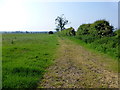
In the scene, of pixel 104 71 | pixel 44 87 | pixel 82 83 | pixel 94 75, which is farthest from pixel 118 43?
pixel 44 87

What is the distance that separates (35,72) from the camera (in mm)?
7480

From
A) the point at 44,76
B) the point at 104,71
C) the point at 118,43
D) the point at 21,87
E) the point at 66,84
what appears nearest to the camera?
the point at 21,87

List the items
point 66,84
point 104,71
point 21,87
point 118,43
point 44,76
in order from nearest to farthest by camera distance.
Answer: point 21,87 → point 66,84 → point 44,76 → point 104,71 → point 118,43

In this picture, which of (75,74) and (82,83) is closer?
(82,83)

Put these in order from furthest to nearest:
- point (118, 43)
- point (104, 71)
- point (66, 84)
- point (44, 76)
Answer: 1. point (118, 43)
2. point (104, 71)
3. point (44, 76)
4. point (66, 84)

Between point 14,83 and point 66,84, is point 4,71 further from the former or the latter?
point 66,84

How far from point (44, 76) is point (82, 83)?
170cm

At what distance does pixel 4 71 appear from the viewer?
748 cm

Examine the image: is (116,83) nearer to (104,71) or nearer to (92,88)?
(92,88)

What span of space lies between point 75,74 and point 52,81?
1.44 meters

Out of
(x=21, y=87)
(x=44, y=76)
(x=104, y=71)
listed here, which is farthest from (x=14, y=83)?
(x=104, y=71)

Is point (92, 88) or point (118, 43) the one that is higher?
point (118, 43)

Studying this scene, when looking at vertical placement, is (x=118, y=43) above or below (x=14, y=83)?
above

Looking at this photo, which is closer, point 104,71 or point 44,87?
point 44,87
